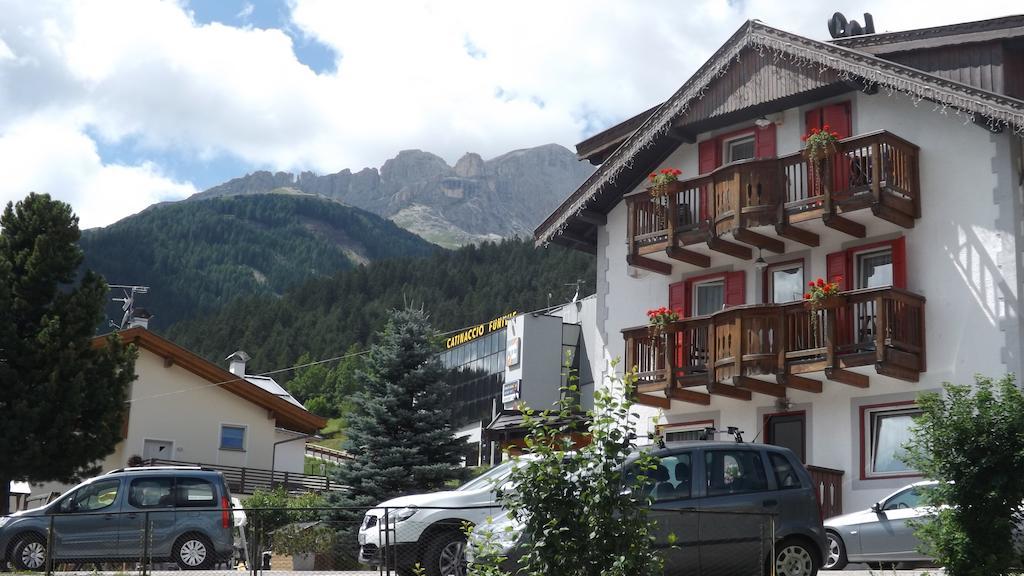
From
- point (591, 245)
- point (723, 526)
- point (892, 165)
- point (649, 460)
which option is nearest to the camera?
point (649, 460)

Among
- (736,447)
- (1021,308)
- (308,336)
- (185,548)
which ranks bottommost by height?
(185,548)

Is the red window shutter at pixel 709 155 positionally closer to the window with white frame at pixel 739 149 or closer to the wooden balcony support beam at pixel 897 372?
the window with white frame at pixel 739 149

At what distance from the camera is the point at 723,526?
14.0 m

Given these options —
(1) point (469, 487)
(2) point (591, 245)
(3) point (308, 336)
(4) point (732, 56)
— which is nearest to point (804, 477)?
(1) point (469, 487)

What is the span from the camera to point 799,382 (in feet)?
76.1

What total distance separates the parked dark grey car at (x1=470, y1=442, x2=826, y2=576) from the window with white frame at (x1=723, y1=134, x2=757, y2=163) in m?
11.9

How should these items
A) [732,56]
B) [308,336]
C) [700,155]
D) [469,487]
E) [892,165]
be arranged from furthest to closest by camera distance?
1. [308,336]
2. [700,155]
3. [732,56]
4. [892,165]
5. [469,487]

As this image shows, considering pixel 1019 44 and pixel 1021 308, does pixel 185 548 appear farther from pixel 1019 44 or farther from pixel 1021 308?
pixel 1019 44

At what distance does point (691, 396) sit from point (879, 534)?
7.44 meters

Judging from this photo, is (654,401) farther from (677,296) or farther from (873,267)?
(873,267)

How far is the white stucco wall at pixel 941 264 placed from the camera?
21.6 m

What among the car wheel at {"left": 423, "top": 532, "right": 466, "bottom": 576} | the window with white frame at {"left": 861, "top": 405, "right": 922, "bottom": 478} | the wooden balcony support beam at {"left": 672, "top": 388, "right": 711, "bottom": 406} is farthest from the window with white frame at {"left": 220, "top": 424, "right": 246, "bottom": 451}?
the car wheel at {"left": 423, "top": 532, "right": 466, "bottom": 576}

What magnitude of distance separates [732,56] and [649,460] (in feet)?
53.6

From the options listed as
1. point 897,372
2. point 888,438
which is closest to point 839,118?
point 897,372
